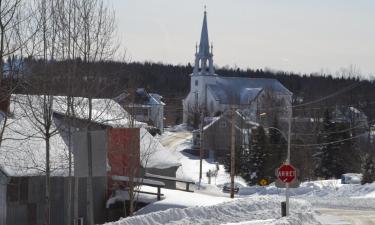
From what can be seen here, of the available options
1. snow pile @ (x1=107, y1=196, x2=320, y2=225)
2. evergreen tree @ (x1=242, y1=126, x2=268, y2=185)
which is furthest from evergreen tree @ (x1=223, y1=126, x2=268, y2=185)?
snow pile @ (x1=107, y1=196, x2=320, y2=225)

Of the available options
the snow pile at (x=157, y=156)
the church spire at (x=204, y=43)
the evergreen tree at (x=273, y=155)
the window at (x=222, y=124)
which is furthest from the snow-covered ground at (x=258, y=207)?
the church spire at (x=204, y=43)

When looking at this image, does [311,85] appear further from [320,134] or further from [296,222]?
[296,222]

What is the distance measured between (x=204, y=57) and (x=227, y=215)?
12459cm

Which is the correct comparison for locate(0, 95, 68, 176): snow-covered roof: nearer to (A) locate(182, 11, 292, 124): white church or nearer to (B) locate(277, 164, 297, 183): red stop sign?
(B) locate(277, 164, 297, 183): red stop sign

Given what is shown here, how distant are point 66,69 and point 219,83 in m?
134

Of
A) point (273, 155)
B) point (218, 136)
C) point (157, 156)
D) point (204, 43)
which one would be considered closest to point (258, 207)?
point (157, 156)

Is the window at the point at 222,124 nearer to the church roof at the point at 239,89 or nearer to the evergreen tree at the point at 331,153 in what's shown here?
the evergreen tree at the point at 331,153

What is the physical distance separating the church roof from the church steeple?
13.9 feet

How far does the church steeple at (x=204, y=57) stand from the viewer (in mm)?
138500

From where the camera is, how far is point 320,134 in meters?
70.9

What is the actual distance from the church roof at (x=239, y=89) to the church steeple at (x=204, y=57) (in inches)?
167

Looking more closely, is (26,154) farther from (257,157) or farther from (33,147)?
(257,157)

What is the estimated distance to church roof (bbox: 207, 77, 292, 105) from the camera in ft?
480

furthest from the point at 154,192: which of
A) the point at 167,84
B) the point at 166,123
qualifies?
the point at 167,84
